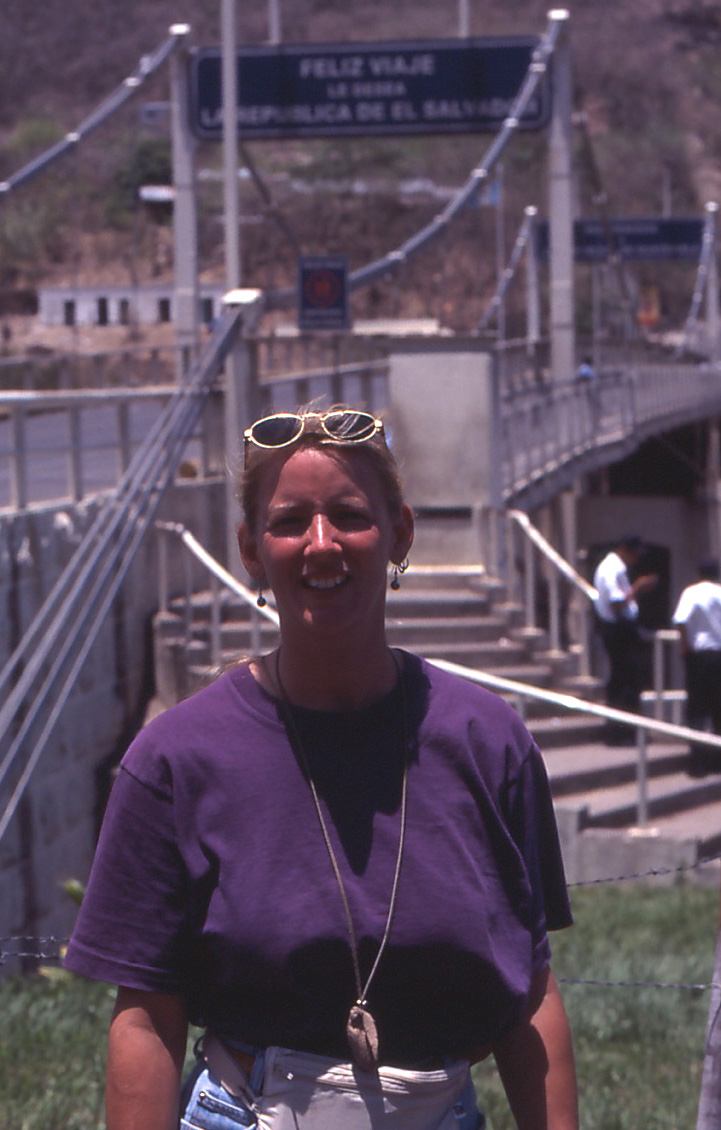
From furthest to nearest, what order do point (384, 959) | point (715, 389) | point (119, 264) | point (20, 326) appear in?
1. point (119, 264)
2. point (20, 326)
3. point (715, 389)
4. point (384, 959)

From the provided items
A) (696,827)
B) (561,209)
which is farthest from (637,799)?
(561,209)

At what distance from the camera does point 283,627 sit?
2498 mm

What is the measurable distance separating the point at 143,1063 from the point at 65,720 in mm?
8822

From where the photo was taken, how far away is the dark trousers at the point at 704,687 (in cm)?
1243

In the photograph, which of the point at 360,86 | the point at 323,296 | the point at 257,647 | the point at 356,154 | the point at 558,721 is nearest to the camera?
the point at 257,647

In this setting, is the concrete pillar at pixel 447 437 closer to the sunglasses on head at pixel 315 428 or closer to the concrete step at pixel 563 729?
the concrete step at pixel 563 729

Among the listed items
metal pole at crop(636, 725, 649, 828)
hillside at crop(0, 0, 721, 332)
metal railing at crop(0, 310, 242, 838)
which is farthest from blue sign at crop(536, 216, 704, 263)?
metal pole at crop(636, 725, 649, 828)

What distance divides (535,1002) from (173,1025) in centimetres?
45

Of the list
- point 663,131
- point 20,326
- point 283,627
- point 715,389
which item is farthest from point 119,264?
point 283,627

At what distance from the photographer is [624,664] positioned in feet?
44.4

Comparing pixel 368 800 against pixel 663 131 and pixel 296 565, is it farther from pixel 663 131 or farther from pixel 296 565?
pixel 663 131

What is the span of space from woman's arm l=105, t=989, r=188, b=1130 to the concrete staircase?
22.9 ft

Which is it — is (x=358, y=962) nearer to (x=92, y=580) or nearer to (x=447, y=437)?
(x=92, y=580)

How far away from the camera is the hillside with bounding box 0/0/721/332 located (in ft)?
196
